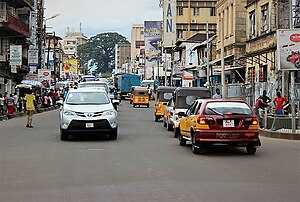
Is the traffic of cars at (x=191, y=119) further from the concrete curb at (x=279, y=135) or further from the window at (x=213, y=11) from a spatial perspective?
the window at (x=213, y=11)

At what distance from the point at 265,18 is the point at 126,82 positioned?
42.9m

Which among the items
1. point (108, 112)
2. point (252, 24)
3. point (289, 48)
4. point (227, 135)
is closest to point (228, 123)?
point (227, 135)

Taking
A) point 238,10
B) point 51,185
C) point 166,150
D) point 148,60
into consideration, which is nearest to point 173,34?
point 148,60

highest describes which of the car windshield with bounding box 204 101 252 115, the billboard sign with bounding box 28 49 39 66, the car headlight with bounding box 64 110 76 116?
the billboard sign with bounding box 28 49 39 66

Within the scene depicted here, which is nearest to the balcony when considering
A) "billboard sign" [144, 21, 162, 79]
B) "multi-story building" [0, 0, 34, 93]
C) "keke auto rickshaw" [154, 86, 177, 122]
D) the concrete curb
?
"multi-story building" [0, 0, 34, 93]

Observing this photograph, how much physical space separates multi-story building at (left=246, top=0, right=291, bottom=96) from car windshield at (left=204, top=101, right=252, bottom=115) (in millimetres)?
16606

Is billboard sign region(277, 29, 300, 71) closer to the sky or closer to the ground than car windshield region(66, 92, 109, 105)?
closer to the sky

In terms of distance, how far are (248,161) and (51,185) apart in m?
5.67

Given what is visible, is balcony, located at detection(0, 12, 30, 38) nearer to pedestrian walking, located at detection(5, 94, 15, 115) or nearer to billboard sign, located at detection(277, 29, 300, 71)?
pedestrian walking, located at detection(5, 94, 15, 115)

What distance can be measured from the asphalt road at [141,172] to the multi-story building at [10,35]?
31547 mm

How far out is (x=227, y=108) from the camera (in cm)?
1574

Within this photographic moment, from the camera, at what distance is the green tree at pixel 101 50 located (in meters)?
178

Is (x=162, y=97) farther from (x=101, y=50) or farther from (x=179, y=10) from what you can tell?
(x=101, y=50)

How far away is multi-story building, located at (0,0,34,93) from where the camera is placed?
48.9m
